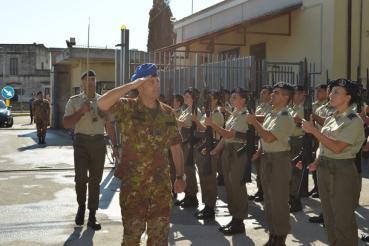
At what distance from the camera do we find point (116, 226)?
6.68 metres

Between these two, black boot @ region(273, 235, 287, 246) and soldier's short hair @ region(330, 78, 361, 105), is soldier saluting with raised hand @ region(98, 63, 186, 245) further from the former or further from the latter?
black boot @ region(273, 235, 287, 246)

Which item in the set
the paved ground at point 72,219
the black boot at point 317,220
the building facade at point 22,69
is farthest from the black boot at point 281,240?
the building facade at point 22,69

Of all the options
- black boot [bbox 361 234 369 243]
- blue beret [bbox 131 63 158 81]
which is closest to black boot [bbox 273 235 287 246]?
black boot [bbox 361 234 369 243]

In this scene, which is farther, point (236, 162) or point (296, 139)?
point (296, 139)

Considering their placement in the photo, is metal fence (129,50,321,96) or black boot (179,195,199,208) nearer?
black boot (179,195,199,208)

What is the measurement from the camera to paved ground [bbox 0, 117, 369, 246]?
6059mm

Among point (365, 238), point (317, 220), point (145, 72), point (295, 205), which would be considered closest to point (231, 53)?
point (295, 205)

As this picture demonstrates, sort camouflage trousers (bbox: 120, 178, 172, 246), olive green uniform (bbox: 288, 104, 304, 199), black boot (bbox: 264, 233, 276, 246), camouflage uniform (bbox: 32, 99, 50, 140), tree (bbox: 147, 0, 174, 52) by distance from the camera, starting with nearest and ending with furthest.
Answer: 1. camouflage trousers (bbox: 120, 178, 172, 246)
2. black boot (bbox: 264, 233, 276, 246)
3. olive green uniform (bbox: 288, 104, 304, 199)
4. camouflage uniform (bbox: 32, 99, 50, 140)
5. tree (bbox: 147, 0, 174, 52)

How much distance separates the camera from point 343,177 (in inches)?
181

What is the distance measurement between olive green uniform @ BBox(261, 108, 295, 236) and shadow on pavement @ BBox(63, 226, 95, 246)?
6.70ft

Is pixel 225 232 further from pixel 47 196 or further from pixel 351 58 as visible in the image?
pixel 351 58

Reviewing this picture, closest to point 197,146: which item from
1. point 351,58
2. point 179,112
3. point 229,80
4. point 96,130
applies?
point 179,112

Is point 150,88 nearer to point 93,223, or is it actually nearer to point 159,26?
point 93,223

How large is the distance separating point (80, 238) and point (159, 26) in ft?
117
